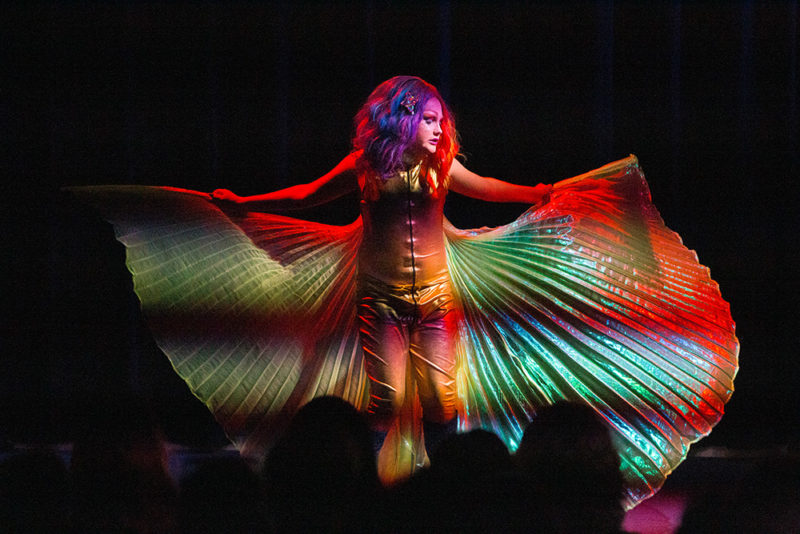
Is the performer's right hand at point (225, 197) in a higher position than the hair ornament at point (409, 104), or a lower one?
lower

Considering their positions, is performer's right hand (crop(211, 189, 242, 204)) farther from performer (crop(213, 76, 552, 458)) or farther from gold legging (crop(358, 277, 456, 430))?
gold legging (crop(358, 277, 456, 430))

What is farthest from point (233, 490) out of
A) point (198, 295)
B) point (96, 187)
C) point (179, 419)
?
point (179, 419)

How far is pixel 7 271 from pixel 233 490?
2102 mm

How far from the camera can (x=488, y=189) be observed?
240cm

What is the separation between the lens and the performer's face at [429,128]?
2.25 meters

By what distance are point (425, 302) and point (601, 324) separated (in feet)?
1.77

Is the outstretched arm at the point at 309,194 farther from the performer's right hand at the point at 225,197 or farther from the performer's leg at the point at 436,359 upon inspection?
the performer's leg at the point at 436,359

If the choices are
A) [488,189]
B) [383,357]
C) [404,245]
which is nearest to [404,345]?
[383,357]

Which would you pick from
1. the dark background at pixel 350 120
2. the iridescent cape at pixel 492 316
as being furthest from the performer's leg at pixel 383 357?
the dark background at pixel 350 120

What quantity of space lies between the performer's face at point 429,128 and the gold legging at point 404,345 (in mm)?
401

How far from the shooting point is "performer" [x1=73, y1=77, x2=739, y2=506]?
2.31 meters

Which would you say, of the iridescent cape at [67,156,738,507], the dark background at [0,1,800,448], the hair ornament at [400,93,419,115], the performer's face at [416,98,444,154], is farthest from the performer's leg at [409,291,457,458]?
the dark background at [0,1,800,448]

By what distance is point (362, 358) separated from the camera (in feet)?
8.23

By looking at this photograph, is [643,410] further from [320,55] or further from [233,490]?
[320,55]
